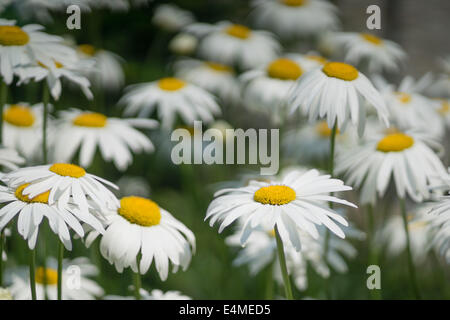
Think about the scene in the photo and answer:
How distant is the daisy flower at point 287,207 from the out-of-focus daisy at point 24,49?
424 mm

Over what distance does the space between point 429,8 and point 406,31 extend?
0.43ft

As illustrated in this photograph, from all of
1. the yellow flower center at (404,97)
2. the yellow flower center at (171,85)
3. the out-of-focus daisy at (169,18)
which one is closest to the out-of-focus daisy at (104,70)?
the out-of-focus daisy at (169,18)

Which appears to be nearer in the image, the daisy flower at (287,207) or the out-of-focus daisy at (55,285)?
the daisy flower at (287,207)

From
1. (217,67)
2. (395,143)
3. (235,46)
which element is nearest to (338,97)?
(395,143)

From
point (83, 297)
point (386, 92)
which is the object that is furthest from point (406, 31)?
point (83, 297)

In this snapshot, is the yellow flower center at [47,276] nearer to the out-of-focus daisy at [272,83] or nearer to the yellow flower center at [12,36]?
the yellow flower center at [12,36]

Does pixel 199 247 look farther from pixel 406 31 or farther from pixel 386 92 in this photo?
pixel 406 31

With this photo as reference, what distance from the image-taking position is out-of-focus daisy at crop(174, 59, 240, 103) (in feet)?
5.89

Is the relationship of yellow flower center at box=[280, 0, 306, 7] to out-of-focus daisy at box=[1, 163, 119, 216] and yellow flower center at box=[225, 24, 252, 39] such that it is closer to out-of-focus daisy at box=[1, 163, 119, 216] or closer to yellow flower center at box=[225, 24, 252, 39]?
yellow flower center at box=[225, 24, 252, 39]

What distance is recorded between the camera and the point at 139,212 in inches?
32.8

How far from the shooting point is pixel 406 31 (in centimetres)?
174

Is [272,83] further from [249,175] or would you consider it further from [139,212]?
[139,212]

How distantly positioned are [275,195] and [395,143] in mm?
372

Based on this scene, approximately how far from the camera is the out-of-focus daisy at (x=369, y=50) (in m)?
1.51
